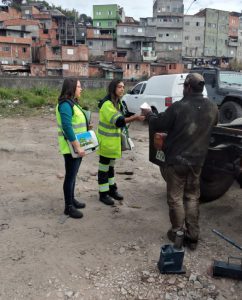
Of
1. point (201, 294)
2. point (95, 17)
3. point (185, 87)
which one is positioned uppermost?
point (95, 17)

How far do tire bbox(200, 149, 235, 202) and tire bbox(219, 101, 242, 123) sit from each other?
661 cm

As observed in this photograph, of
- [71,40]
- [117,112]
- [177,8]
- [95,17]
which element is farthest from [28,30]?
[117,112]

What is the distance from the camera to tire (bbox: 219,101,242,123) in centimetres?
1054

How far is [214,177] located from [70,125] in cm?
190

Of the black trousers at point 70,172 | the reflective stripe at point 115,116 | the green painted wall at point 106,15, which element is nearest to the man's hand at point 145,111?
the reflective stripe at point 115,116

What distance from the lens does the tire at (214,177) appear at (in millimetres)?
3676

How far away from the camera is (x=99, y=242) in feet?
12.0

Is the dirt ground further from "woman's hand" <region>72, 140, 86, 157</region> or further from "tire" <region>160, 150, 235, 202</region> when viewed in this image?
"woman's hand" <region>72, 140, 86, 157</region>

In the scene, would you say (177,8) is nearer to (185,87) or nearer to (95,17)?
(95,17)

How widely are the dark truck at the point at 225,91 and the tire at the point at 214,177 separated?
660cm

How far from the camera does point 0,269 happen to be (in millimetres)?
3123

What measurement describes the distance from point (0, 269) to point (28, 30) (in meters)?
59.0

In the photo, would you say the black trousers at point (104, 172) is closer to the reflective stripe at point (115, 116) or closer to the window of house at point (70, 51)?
the reflective stripe at point (115, 116)

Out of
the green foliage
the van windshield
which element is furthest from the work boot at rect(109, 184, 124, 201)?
the green foliage
